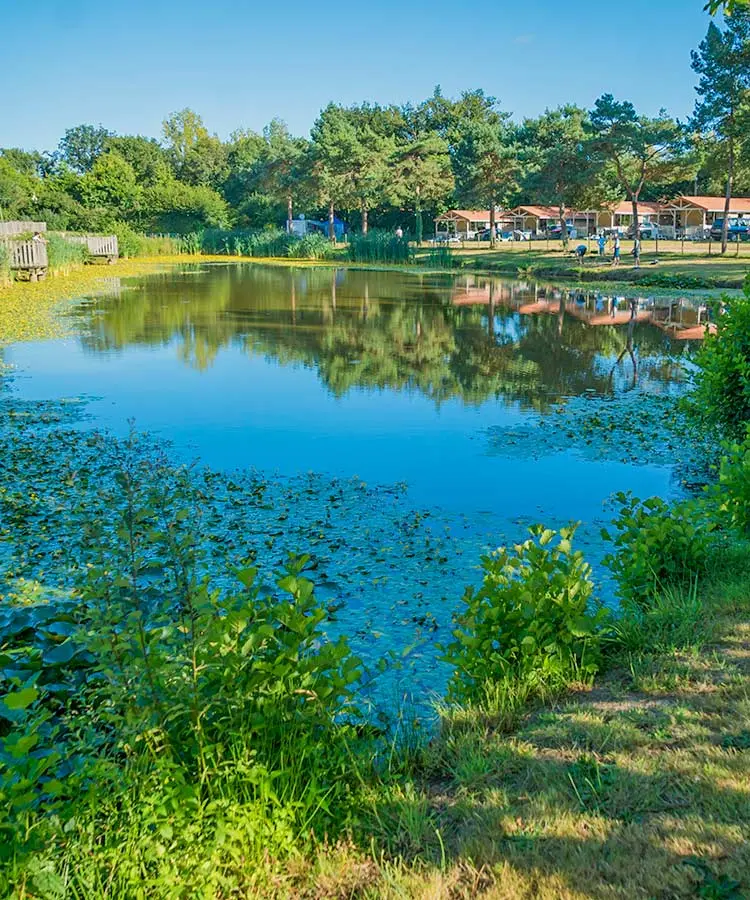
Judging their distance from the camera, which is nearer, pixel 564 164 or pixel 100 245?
pixel 564 164

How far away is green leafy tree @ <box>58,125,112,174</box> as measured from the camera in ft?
349

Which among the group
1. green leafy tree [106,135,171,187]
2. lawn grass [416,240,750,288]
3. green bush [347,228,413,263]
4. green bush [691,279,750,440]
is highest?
green leafy tree [106,135,171,187]

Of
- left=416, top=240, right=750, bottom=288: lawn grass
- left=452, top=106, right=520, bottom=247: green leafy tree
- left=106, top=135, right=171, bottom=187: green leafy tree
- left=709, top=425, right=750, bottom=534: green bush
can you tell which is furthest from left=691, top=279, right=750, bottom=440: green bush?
left=106, top=135, right=171, bottom=187: green leafy tree

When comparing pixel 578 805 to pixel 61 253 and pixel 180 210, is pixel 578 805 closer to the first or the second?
pixel 61 253

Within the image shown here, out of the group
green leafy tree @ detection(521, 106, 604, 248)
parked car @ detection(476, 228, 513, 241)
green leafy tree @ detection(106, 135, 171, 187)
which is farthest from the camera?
green leafy tree @ detection(106, 135, 171, 187)

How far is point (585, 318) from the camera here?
23.0 m

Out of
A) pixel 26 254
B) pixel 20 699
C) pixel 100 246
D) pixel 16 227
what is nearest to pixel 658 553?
pixel 20 699

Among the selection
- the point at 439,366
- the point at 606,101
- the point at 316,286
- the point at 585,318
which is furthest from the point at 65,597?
the point at 606,101

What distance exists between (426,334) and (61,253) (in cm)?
2473

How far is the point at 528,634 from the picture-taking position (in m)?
3.82

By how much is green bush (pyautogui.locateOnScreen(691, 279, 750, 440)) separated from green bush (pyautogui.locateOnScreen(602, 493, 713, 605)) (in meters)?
2.21

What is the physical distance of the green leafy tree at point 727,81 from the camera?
116ft

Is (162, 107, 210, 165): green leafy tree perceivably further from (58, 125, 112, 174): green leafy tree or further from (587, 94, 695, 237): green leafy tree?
(587, 94, 695, 237): green leafy tree

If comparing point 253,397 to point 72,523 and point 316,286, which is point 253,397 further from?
point 316,286
